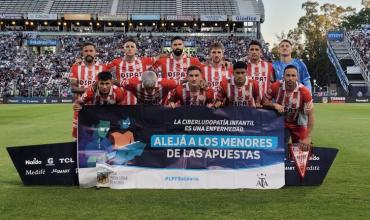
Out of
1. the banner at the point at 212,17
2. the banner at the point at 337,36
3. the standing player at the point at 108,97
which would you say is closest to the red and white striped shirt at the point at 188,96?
the standing player at the point at 108,97

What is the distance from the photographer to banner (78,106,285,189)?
Answer: 7.61 m

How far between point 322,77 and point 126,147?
246 ft

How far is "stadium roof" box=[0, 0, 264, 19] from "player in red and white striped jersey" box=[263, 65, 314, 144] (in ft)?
229

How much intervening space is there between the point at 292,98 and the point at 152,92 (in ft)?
7.20

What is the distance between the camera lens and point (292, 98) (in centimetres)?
802

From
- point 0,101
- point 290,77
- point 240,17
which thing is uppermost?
point 240,17

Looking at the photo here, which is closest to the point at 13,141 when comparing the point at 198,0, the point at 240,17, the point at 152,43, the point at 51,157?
the point at 51,157

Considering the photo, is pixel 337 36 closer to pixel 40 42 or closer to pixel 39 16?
pixel 40 42

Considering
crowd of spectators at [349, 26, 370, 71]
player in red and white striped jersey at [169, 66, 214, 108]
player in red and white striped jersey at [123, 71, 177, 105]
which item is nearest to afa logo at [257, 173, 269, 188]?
player in red and white striped jersey at [169, 66, 214, 108]

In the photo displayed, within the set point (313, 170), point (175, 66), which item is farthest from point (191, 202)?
point (175, 66)

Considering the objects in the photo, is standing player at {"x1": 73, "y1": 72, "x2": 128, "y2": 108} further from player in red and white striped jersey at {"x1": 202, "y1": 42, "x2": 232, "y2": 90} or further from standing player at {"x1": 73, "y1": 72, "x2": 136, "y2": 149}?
player in red and white striped jersey at {"x1": 202, "y1": 42, "x2": 232, "y2": 90}

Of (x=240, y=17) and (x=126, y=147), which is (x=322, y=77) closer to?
(x=240, y=17)

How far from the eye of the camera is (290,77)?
7.85m

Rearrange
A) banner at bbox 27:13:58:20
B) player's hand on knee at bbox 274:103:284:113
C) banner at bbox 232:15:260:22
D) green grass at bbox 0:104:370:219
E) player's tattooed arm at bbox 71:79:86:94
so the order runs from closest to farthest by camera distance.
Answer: green grass at bbox 0:104:370:219 → player's hand on knee at bbox 274:103:284:113 → player's tattooed arm at bbox 71:79:86:94 → banner at bbox 27:13:58:20 → banner at bbox 232:15:260:22
